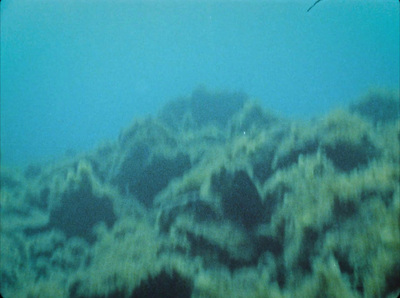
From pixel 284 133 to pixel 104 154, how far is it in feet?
24.8

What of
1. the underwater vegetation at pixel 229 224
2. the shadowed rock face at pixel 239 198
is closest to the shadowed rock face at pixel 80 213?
the underwater vegetation at pixel 229 224

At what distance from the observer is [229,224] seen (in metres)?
4.52

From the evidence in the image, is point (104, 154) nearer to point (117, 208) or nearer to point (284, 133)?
point (117, 208)

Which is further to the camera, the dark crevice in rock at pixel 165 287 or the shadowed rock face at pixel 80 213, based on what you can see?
the shadowed rock face at pixel 80 213

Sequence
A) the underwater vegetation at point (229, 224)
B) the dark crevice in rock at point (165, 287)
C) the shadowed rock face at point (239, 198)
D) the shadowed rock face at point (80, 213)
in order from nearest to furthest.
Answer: the underwater vegetation at point (229, 224) → the dark crevice in rock at point (165, 287) → the shadowed rock face at point (239, 198) → the shadowed rock face at point (80, 213)

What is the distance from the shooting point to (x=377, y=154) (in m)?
5.11

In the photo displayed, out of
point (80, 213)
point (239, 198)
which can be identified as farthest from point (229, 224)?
point (80, 213)

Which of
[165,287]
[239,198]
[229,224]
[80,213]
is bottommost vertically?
[165,287]

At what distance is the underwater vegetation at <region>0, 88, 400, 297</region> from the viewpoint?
125 inches

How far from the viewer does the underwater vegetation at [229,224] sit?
3.17m

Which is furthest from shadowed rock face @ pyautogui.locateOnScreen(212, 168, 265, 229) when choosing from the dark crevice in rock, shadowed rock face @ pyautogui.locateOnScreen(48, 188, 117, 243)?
shadowed rock face @ pyautogui.locateOnScreen(48, 188, 117, 243)

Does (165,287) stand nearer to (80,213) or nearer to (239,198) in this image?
(239,198)

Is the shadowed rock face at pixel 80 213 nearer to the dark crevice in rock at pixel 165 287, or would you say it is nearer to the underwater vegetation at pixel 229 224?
the underwater vegetation at pixel 229 224

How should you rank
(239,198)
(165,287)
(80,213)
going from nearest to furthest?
(165,287)
(239,198)
(80,213)
